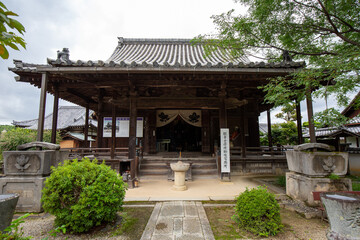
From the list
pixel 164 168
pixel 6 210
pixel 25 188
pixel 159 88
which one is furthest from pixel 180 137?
pixel 6 210

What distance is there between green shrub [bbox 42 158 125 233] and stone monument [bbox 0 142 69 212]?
136cm

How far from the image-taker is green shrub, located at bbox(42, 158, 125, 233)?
2846 mm

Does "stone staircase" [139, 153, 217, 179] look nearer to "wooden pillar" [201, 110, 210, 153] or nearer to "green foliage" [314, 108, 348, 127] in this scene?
"wooden pillar" [201, 110, 210, 153]

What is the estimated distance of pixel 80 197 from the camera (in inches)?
115

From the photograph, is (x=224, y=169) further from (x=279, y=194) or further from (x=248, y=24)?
(x=248, y=24)

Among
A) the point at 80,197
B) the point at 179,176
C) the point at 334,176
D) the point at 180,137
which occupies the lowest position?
the point at 179,176

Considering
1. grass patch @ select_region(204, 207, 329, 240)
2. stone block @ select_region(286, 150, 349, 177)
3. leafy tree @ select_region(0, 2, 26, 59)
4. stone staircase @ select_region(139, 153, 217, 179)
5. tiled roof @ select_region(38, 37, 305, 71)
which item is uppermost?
tiled roof @ select_region(38, 37, 305, 71)

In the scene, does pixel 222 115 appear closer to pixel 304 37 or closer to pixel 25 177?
pixel 304 37

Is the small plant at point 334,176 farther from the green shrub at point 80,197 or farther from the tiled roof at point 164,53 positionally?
the tiled roof at point 164,53

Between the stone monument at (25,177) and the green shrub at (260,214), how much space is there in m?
4.51

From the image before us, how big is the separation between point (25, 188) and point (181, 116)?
785 cm

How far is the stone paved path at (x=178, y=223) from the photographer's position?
2.90 metres

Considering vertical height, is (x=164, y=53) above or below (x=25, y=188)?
above

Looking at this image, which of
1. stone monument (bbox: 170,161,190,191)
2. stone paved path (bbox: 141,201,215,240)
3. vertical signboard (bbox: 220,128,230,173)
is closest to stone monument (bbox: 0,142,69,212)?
stone paved path (bbox: 141,201,215,240)
